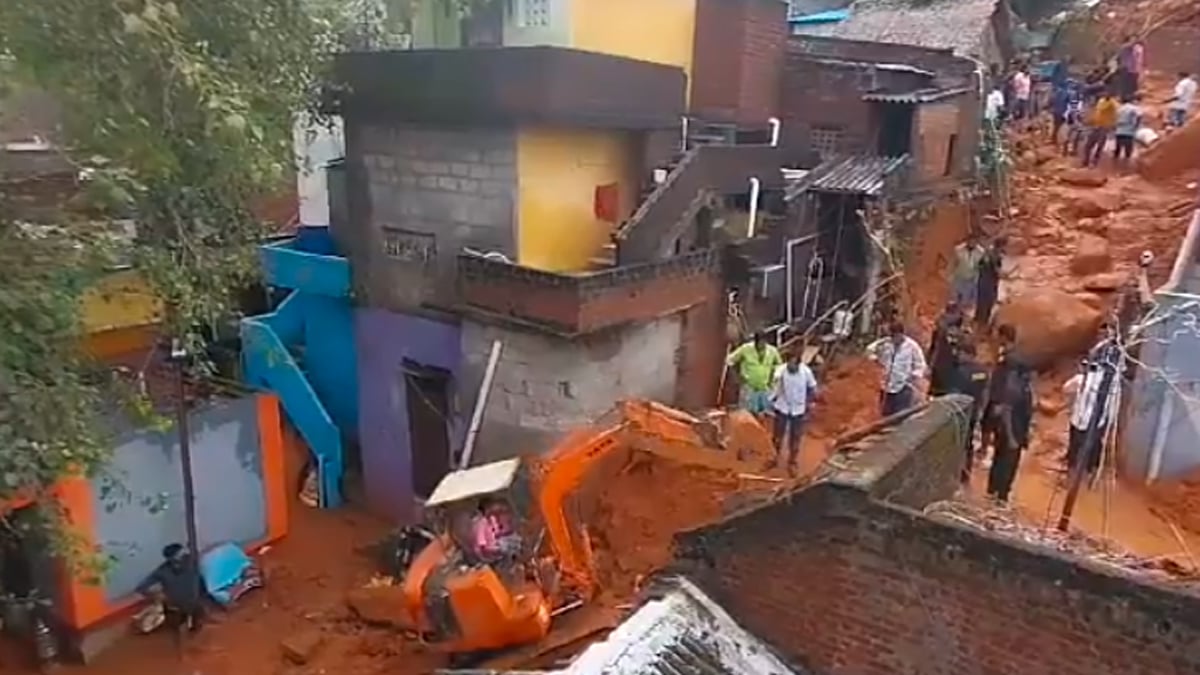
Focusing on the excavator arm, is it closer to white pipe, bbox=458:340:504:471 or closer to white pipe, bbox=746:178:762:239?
white pipe, bbox=458:340:504:471

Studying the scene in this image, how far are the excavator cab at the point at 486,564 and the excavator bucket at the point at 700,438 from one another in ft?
4.98

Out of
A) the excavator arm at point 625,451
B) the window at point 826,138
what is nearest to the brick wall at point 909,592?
the excavator arm at point 625,451

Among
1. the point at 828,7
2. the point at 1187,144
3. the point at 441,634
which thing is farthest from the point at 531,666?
the point at 828,7

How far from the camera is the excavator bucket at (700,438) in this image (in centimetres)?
1034

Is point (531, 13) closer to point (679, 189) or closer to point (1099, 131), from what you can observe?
point (679, 189)

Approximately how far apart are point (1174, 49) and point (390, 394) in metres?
19.7

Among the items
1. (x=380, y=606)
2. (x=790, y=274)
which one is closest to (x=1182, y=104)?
(x=790, y=274)

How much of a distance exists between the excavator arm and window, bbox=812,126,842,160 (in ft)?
35.4

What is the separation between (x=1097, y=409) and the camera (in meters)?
11.2

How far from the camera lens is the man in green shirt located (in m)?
12.4

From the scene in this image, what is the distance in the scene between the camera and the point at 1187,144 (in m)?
19.8

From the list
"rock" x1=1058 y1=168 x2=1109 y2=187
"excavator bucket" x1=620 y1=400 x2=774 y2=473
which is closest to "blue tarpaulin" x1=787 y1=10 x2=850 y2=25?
"rock" x1=1058 y1=168 x2=1109 y2=187

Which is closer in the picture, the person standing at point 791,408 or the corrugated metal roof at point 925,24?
the person standing at point 791,408

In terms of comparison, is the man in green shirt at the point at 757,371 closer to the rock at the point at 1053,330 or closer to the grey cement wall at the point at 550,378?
the grey cement wall at the point at 550,378
